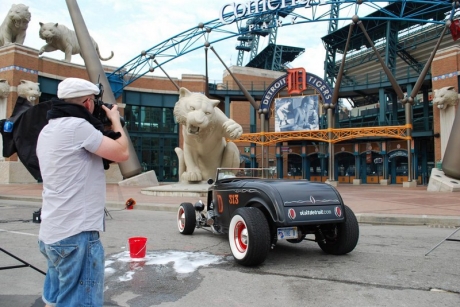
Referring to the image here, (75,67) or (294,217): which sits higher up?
(75,67)

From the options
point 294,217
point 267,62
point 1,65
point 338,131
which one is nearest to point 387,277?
point 294,217

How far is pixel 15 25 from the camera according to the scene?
2614 cm

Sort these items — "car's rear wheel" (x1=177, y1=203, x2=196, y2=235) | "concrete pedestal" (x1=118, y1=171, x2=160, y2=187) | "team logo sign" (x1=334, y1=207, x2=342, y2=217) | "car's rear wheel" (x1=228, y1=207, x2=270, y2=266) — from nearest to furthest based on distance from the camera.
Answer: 1. "car's rear wheel" (x1=228, y1=207, x2=270, y2=266)
2. "team logo sign" (x1=334, y1=207, x2=342, y2=217)
3. "car's rear wheel" (x1=177, y1=203, x2=196, y2=235)
4. "concrete pedestal" (x1=118, y1=171, x2=160, y2=187)

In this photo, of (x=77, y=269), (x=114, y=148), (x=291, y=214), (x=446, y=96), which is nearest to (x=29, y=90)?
(x=291, y=214)

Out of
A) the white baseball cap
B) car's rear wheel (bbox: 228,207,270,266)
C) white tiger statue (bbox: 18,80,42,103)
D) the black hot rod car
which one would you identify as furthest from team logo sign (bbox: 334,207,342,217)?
white tiger statue (bbox: 18,80,42,103)

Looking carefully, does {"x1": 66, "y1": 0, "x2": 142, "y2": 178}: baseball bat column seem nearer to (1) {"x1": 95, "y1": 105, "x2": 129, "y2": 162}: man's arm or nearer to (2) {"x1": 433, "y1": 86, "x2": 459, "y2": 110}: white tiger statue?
(2) {"x1": 433, "y1": 86, "x2": 459, "y2": 110}: white tiger statue

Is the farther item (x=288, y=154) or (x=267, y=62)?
(x=267, y=62)

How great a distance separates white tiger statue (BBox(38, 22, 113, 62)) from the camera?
1091 inches

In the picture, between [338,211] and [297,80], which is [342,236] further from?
[297,80]

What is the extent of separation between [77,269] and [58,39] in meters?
30.1

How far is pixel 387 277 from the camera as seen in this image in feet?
13.9

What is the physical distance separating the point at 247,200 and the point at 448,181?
1557 centimetres

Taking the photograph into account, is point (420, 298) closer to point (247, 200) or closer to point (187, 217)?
point (247, 200)

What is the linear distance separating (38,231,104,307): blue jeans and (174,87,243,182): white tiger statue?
10005mm
